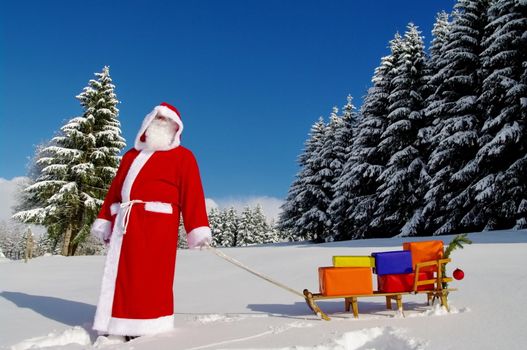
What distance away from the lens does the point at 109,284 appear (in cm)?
448

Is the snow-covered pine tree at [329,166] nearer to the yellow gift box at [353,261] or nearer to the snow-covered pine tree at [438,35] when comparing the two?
the snow-covered pine tree at [438,35]

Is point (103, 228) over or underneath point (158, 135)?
underneath

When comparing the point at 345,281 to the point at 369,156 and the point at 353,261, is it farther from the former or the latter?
the point at 369,156

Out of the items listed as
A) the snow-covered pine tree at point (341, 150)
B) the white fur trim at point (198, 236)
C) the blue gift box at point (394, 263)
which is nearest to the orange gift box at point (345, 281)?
the blue gift box at point (394, 263)

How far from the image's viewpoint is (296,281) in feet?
26.6

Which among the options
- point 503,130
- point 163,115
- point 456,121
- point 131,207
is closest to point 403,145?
point 456,121

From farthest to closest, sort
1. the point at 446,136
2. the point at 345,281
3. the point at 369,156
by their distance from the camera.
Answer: the point at 369,156
the point at 446,136
the point at 345,281

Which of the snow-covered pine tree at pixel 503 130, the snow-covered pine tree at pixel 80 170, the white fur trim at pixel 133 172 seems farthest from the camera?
the snow-covered pine tree at pixel 80 170

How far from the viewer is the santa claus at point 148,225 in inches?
171

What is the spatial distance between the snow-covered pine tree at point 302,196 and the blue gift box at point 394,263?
80.2 ft

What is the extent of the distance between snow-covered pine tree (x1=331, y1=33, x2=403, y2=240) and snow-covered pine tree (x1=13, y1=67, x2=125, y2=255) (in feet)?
39.5

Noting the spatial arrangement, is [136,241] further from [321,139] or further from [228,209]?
[228,209]

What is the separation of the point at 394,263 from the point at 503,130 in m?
13.1

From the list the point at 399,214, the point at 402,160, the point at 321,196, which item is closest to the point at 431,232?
the point at 399,214
